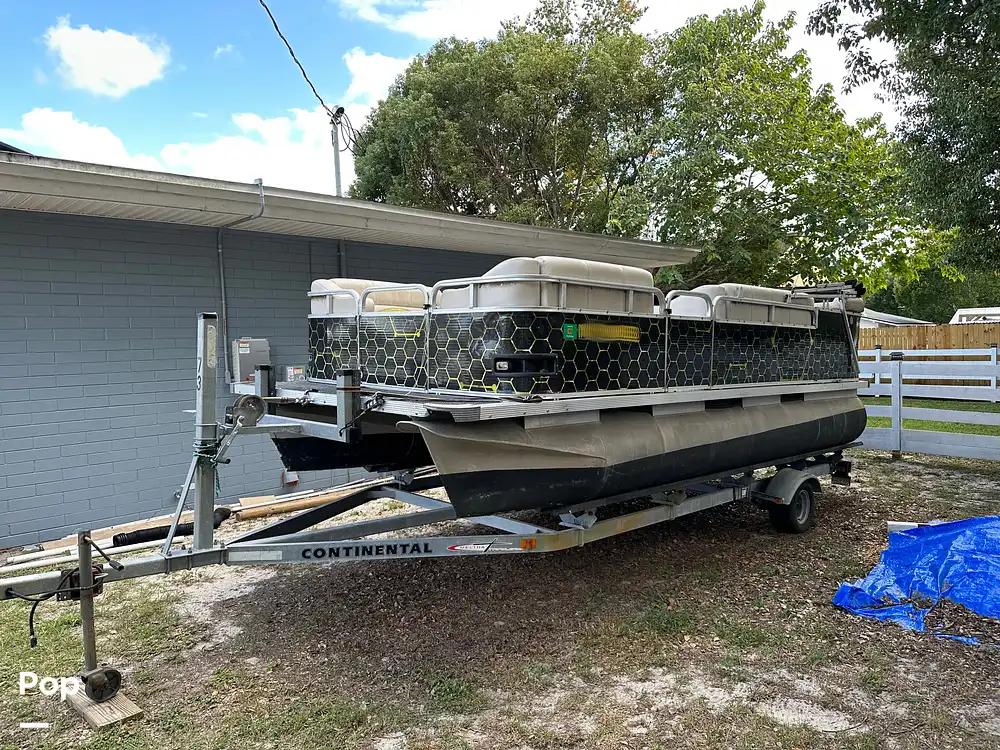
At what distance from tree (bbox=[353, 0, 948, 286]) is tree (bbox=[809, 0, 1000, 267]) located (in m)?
1.12

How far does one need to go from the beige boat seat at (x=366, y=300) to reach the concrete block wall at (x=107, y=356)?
261 centimetres

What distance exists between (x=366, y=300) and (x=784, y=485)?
12.4 ft

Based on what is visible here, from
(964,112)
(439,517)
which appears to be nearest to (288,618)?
(439,517)

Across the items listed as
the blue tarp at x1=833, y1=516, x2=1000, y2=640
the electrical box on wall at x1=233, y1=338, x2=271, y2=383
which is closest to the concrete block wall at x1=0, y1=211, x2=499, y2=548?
the electrical box on wall at x1=233, y1=338, x2=271, y2=383

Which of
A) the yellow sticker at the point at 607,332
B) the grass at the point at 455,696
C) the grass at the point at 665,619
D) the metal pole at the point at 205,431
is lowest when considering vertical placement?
the grass at the point at 455,696

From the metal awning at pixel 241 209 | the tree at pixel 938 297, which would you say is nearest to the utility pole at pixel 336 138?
the metal awning at pixel 241 209

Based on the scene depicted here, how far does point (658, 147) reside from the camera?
18.2 m

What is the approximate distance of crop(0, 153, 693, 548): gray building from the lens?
246 inches

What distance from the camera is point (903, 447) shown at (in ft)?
33.0

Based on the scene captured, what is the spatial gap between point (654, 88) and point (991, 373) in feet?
42.9

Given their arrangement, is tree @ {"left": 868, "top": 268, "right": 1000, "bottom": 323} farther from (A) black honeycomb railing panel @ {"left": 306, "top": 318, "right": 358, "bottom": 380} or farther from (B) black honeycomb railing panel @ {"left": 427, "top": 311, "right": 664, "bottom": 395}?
(A) black honeycomb railing panel @ {"left": 306, "top": 318, "right": 358, "bottom": 380}

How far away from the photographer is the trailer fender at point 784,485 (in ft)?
19.7

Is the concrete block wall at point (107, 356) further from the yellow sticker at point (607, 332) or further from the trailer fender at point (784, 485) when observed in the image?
the trailer fender at point (784, 485)

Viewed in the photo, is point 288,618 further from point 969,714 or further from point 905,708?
point 969,714
